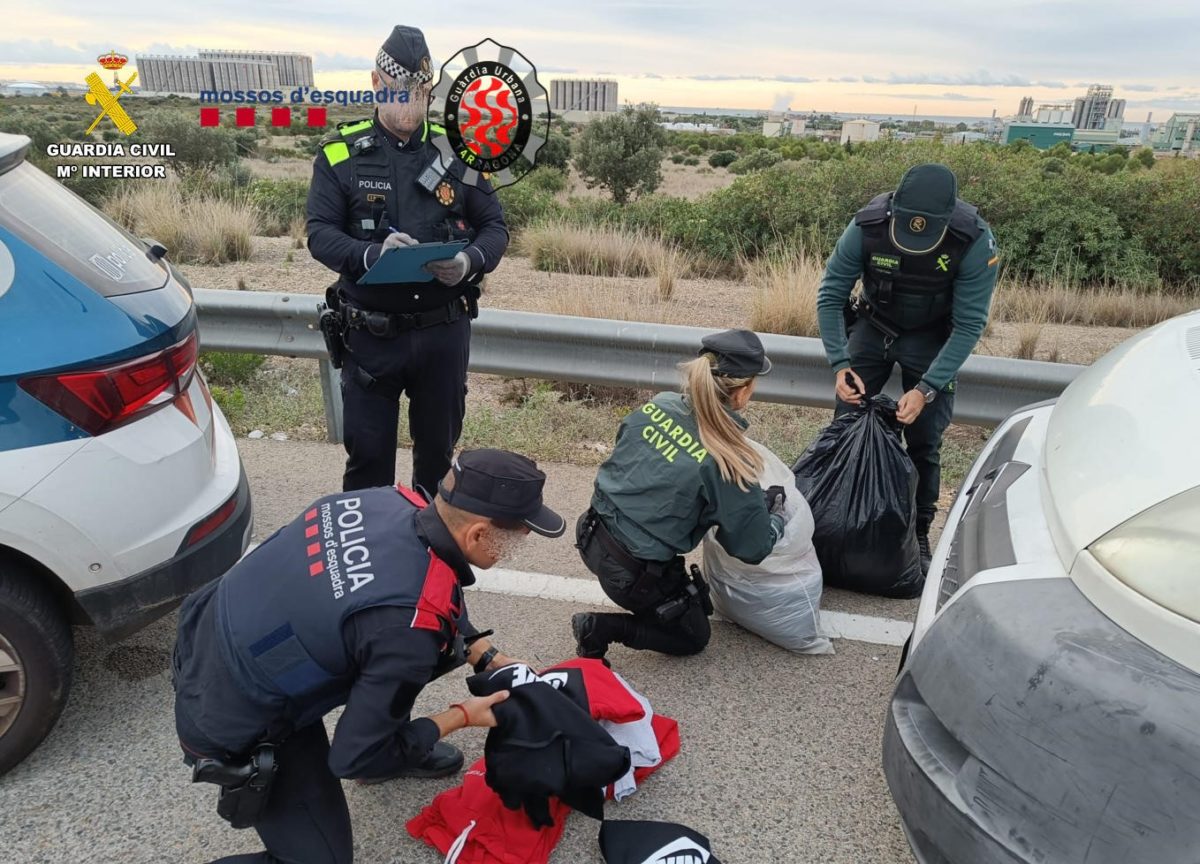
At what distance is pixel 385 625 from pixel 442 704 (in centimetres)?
111

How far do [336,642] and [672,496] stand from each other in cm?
121

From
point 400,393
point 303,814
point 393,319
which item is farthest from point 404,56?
point 303,814

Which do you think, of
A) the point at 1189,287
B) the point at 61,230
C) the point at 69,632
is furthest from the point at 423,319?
the point at 1189,287

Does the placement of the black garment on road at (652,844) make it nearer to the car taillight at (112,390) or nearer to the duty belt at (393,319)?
the car taillight at (112,390)

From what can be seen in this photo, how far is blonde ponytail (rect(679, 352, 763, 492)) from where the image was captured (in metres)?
2.66

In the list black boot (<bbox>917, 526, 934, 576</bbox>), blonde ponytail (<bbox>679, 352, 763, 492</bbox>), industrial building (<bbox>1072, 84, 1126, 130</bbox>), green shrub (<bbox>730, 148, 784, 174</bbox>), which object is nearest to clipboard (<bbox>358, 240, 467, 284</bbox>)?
blonde ponytail (<bbox>679, 352, 763, 492</bbox>)

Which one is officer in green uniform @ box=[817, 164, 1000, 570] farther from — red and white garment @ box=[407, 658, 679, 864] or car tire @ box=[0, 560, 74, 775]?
car tire @ box=[0, 560, 74, 775]

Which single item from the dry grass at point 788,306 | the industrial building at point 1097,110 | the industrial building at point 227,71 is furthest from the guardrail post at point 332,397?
the industrial building at point 1097,110

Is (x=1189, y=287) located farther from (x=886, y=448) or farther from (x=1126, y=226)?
(x=886, y=448)

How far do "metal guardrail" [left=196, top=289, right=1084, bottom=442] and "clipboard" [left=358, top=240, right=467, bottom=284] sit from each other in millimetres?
1371

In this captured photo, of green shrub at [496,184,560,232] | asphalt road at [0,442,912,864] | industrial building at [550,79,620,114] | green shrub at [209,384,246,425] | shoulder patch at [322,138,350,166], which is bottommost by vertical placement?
asphalt road at [0,442,912,864]

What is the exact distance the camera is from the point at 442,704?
2.76 metres

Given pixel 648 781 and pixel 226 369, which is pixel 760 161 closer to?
pixel 226 369

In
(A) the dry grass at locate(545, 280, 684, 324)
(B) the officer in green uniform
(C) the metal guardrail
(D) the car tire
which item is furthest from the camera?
(A) the dry grass at locate(545, 280, 684, 324)
